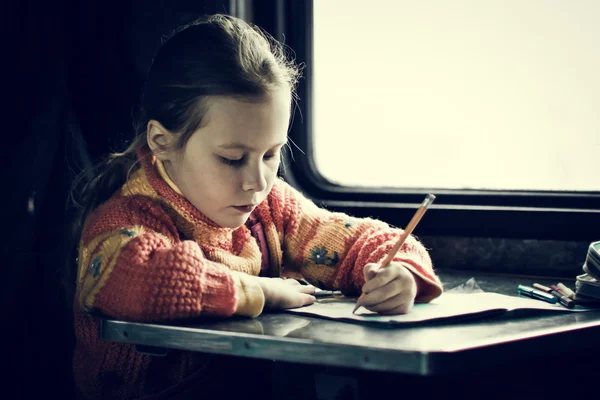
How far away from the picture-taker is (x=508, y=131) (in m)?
1.57

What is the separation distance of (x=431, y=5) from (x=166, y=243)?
90 cm

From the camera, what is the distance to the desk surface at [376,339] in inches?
30.4

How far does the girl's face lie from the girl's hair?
0.02 metres

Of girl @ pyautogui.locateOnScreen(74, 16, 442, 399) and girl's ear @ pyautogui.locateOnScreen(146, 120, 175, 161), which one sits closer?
girl @ pyautogui.locateOnScreen(74, 16, 442, 399)

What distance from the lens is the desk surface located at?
77 centimetres

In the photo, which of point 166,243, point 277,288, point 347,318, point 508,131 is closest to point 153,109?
point 166,243

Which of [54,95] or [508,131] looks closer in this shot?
[54,95]

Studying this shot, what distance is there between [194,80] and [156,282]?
0.38 meters

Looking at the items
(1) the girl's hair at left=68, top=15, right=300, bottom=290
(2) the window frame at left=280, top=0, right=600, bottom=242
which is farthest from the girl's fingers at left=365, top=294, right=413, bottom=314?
(2) the window frame at left=280, top=0, right=600, bottom=242

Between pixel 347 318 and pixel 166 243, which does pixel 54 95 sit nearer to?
pixel 166 243

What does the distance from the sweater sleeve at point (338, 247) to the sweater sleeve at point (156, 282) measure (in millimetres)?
261

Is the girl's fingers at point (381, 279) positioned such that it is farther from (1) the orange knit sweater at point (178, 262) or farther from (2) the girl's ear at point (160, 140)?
(2) the girl's ear at point (160, 140)

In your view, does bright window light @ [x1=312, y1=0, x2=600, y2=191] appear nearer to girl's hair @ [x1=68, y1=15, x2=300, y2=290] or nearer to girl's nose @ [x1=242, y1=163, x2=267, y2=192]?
girl's hair @ [x1=68, y1=15, x2=300, y2=290]

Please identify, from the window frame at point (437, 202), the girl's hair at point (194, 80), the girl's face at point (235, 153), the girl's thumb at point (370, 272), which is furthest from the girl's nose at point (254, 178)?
the window frame at point (437, 202)
